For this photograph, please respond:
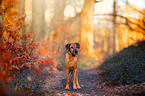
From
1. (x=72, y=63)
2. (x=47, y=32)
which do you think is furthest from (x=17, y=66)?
(x=47, y=32)

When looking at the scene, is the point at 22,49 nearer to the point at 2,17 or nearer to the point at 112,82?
the point at 2,17

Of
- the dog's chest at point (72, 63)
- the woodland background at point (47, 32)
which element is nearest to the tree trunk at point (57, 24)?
the woodland background at point (47, 32)

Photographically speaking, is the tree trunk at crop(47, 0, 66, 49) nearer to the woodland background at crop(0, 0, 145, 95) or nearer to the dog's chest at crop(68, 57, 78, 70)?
the woodland background at crop(0, 0, 145, 95)

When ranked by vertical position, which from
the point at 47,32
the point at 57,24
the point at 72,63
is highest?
the point at 57,24

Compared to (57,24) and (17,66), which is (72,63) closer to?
(17,66)

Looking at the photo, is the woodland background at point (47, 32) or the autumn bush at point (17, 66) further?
the woodland background at point (47, 32)

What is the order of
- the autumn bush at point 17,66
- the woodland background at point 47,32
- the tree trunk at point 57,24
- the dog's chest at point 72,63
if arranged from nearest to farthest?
the autumn bush at point 17,66 < the woodland background at point 47,32 < the dog's chest at point 72,63 < the tree trunk at point 57,24

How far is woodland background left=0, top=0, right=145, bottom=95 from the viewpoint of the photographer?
5.76 m

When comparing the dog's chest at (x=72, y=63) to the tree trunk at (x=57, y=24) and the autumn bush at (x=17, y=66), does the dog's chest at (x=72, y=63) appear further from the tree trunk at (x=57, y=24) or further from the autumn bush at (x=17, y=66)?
the tree trunk at (x=57, y=24)

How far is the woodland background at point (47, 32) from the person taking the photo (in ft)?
18.9

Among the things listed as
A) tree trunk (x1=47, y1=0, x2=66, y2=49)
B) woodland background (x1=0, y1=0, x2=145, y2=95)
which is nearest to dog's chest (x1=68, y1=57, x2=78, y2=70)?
woodland background (x1=0, y1=0, x2=145, y2=95)

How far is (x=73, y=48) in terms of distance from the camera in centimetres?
659

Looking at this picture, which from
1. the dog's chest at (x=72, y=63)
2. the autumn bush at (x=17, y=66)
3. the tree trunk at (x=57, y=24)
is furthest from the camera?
the tree trunk at (x=57, y=24)

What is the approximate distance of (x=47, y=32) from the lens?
19.1 m
